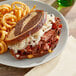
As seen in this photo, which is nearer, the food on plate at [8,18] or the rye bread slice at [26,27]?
the rye bread slice at [26,27]

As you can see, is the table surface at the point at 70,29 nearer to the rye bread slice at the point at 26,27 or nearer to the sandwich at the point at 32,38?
the sandwich at the point at 32,38

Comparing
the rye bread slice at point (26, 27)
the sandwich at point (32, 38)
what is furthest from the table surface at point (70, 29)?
the rye bread slice at point (26, 27)

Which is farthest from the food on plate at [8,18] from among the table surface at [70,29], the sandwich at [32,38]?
the table surface at [70,29]

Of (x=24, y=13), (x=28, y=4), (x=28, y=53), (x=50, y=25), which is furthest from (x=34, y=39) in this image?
(x=28, y=4)

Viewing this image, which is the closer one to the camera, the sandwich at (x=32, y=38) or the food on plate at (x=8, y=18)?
the sandwich at (x=32, y=38)

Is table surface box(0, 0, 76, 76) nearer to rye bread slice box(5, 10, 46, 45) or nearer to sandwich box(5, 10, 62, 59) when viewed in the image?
sandwich box(5, 10, 62, 59)

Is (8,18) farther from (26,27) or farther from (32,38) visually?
(32,38)

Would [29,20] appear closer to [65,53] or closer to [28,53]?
[28,53]
